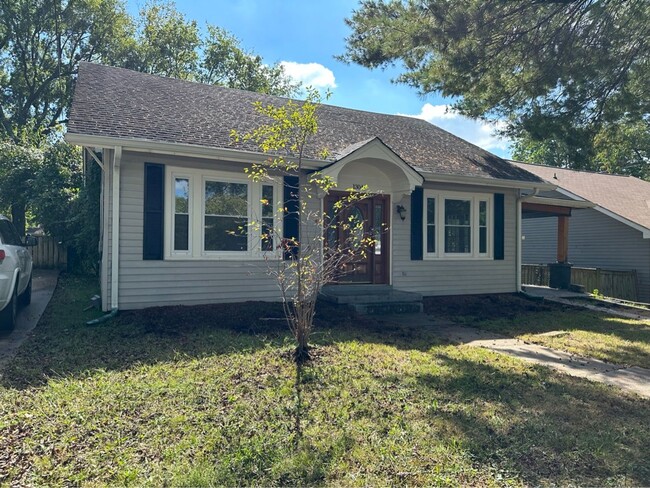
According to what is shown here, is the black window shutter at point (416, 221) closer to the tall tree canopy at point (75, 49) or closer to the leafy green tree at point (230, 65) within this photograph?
the tall tree canopy at point (75, 49)

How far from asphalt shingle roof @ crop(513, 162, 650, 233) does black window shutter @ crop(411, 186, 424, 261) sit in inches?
387

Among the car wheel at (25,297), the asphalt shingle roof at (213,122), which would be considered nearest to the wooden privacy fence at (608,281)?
the asphalt shingle roof at (213,122)

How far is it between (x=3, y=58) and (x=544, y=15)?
25.3 meters

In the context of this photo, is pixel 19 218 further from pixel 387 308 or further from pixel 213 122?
pixel 387 308

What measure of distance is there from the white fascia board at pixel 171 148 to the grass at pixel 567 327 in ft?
15.6

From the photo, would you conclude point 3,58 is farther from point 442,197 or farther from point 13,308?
point 442,197

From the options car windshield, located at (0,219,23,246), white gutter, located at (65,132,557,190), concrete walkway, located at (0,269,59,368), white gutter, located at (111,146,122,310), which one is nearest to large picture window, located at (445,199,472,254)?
white gutter, located at (65,132,557,190)

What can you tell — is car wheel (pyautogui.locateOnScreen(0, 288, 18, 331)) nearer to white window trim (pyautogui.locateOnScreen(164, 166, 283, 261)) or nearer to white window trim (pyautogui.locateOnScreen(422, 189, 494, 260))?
white window trim (pyautogui.locateOnScreen(164, 166, 283, 261))

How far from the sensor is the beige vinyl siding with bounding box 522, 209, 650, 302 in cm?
1623

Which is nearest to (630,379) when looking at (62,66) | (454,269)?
(454,269)

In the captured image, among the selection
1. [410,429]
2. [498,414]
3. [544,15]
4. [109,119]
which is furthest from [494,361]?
[109,119]

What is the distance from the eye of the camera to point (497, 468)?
10.0 feet

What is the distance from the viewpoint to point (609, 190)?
19.2m

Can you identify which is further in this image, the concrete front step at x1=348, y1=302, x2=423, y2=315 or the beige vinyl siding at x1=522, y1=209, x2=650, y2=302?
the beige vinyl siding at x1=522, y1=209, x2=650, y2=302
